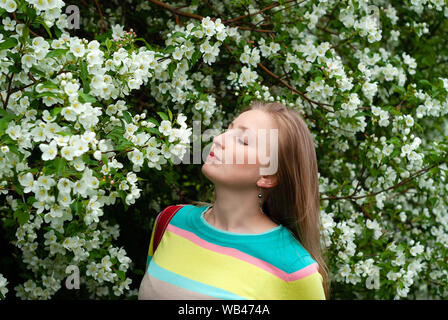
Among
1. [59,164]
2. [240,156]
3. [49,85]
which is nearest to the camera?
[59,164]

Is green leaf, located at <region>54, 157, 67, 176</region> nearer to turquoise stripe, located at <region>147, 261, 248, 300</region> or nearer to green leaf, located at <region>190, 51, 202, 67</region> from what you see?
turquoise stripe, located at <region>147, 261, 248, 300</region>

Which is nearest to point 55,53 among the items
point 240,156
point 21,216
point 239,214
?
point 21,216

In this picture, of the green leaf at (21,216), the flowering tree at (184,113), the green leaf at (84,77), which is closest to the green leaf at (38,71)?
the flowering tree at (184,113)

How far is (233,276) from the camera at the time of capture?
158 centimetres

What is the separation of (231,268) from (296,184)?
1.22 feet

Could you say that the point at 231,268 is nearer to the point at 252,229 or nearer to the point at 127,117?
the point at 252,229

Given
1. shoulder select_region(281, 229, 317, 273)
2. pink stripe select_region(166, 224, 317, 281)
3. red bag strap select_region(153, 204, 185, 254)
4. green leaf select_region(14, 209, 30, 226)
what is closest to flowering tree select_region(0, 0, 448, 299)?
green leaf select_region(14, 209, 30, 226)

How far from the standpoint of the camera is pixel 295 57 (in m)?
2.71

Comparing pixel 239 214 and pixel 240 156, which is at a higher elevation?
pixel 240 156

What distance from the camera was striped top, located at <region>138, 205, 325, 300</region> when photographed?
5.10 ft

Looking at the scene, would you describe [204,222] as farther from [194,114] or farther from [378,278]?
[378,278]

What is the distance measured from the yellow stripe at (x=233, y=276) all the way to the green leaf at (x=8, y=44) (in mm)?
873

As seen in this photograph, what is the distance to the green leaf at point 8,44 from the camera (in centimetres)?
165

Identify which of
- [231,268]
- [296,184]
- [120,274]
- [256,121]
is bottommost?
[120,274]
